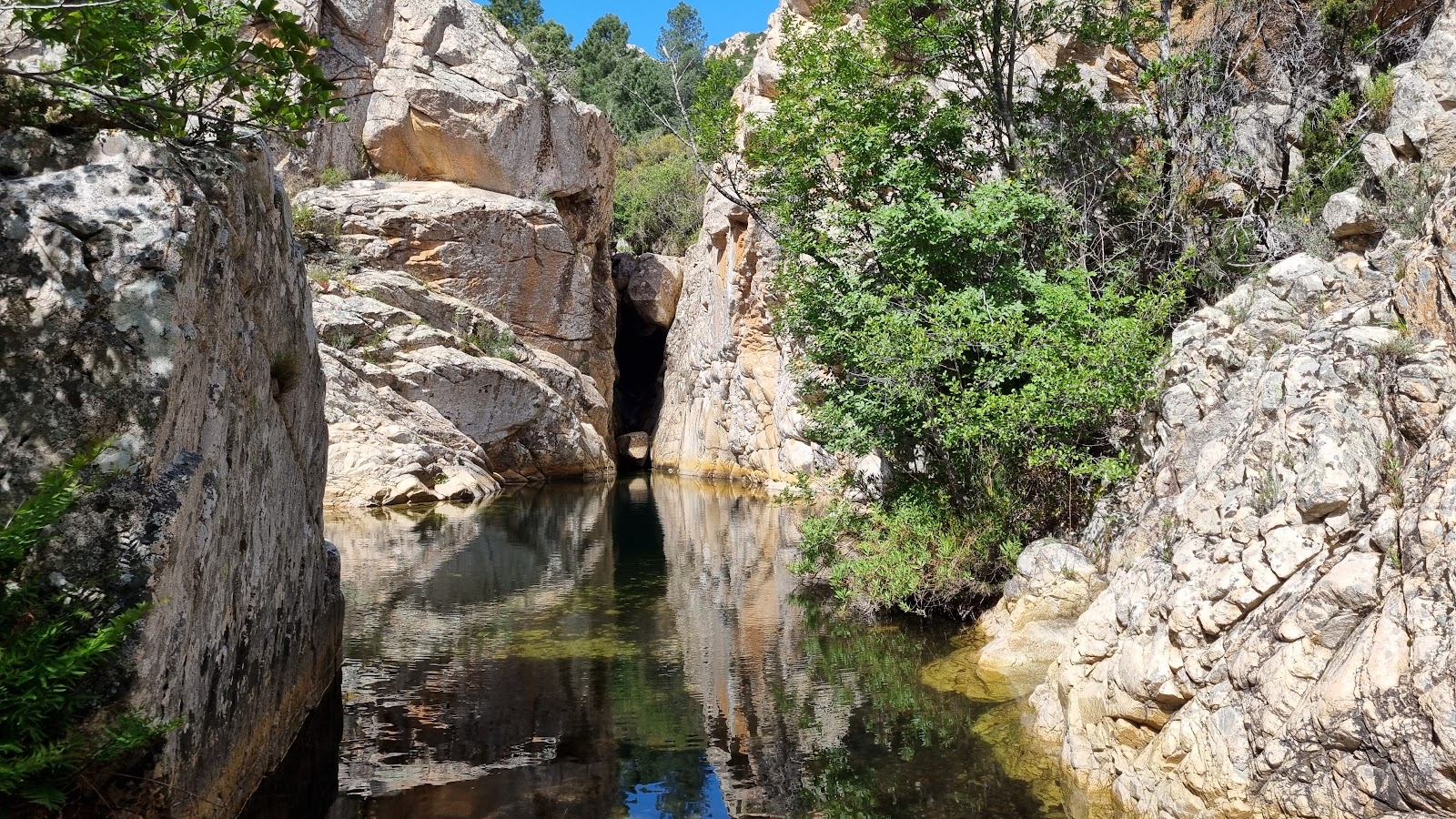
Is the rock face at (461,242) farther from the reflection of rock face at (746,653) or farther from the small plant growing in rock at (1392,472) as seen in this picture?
the small plant growing in rock at (1392,472)

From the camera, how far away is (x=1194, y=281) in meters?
15.1

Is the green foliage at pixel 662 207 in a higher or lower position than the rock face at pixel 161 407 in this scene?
higher

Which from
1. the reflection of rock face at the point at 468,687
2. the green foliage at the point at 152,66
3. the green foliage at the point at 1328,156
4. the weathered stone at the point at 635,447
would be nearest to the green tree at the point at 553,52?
the weathered stone at the point at 635,447

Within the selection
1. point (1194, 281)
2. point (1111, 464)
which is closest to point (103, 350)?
point (1111, 464)

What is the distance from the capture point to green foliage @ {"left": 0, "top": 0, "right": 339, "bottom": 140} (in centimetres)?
582

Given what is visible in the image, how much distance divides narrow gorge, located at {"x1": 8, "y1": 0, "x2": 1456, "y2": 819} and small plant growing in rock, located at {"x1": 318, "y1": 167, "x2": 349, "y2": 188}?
1562 cm

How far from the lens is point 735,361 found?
36.1 m

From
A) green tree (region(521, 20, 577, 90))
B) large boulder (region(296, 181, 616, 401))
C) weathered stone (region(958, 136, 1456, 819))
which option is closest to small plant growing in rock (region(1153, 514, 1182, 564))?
weathered stone (region(958, 136, 1456, 819))

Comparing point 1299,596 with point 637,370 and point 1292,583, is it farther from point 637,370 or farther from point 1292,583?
point 637,370

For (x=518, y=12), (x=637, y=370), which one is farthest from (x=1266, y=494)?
(x=518, y=12)

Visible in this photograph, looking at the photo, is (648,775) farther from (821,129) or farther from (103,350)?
(821,129)

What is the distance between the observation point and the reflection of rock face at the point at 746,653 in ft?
28.9

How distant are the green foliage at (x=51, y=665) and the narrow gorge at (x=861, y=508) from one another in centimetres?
2

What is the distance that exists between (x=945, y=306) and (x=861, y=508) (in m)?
4.10
